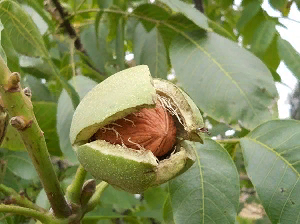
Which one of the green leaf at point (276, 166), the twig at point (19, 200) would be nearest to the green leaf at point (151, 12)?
the green leaf at point (276, 166)

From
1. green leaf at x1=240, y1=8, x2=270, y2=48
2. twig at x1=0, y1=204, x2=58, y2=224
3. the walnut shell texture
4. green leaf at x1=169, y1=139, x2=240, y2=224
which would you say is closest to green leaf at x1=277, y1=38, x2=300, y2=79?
green leaf at x1=240, y1=8, x2=270, y2=48

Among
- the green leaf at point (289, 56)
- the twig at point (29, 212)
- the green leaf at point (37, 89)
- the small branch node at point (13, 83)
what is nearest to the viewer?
the small branch node at point (13, 83)

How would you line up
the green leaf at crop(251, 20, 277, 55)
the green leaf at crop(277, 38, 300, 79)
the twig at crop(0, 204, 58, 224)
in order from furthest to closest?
the green leaf at crop(251, 20, 277, 55) < the green leaf at crop(277, 38, 300, 79) < the twig at crop(0, 204, 58, 224)

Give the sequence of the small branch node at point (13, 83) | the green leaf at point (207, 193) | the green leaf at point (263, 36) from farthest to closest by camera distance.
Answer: the green leaf at point (263, 36) < the green leaf at point (207, 193) < the small branch node at point (13, 83)

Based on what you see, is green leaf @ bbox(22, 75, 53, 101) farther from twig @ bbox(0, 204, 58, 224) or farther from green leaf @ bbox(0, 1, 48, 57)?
twig @ bbox(0, 204, 58, 224)

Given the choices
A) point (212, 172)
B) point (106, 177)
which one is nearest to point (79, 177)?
point (106, 177)

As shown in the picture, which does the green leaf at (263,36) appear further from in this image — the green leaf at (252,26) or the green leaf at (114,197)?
the green leaf at (114,197)
